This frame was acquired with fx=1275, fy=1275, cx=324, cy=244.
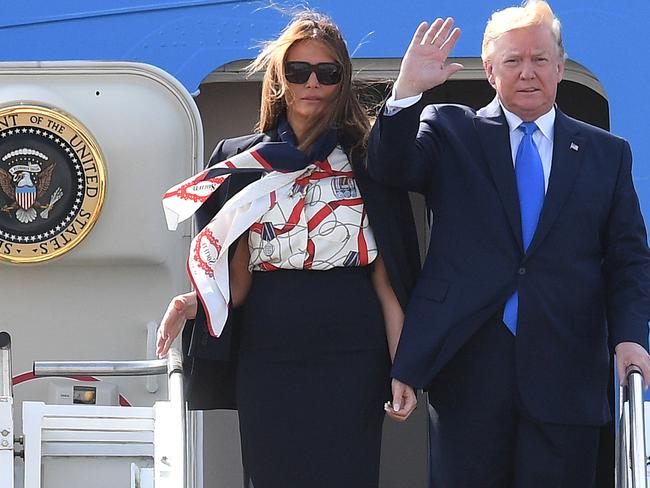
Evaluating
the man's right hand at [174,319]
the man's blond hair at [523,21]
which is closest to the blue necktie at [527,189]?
the man's blond hair at [523,21]

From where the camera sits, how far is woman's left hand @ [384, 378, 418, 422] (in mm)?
2615

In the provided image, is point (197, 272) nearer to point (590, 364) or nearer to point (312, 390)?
point (312, 390)

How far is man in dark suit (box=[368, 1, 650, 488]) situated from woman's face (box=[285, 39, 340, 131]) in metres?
0.15

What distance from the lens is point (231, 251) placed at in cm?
274

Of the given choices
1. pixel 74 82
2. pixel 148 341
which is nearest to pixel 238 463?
pixel 148 341

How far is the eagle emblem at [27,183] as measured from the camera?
3521mm

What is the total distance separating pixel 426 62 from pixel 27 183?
143cm

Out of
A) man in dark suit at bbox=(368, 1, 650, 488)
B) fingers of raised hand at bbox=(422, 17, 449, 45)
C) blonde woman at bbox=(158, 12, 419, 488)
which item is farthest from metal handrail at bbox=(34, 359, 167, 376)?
fingers of raised hand at bbox=(422, 17, 449, 45)

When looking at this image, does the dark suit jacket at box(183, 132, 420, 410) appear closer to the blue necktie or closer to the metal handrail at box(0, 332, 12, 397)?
the blue necktie

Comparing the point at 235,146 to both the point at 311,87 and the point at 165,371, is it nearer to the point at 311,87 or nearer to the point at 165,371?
the point at 311,87

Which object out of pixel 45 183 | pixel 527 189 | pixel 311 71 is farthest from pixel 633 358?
pixel 45 183

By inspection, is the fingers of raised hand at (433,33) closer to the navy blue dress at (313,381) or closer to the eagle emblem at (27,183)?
the navy blue dress at (313,381)

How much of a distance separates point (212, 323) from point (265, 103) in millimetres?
505

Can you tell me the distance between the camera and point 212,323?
2.65 meters
